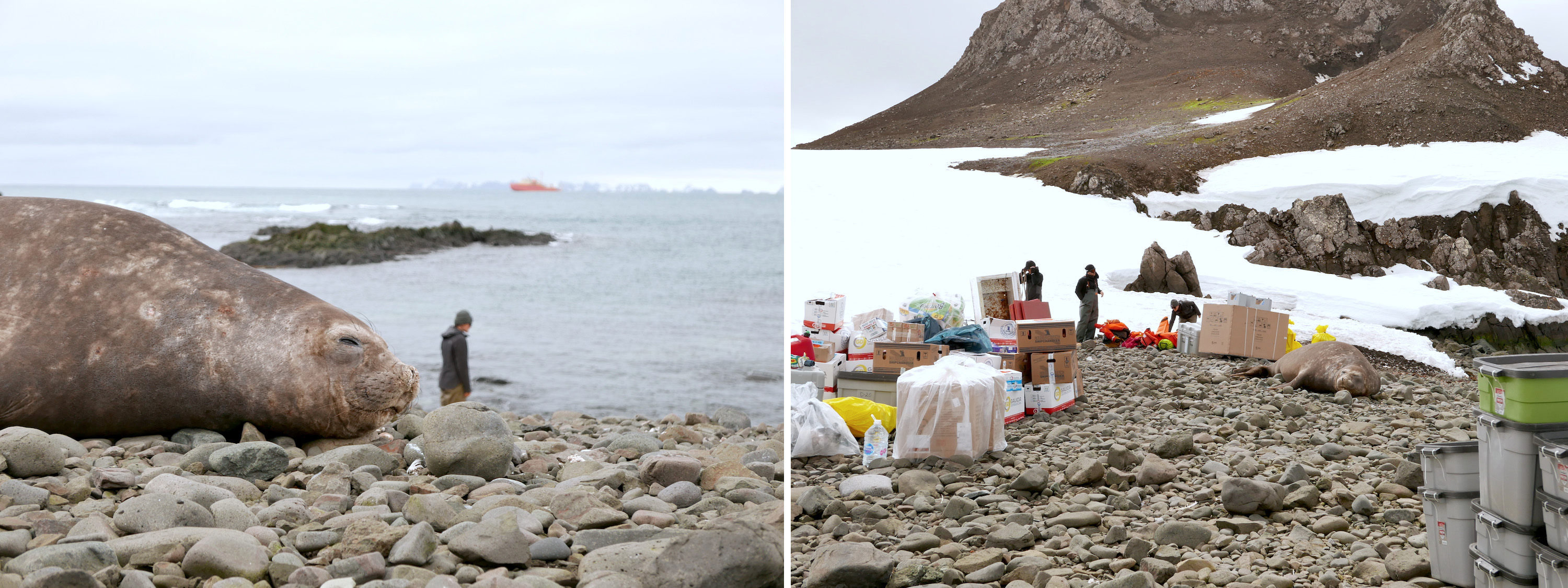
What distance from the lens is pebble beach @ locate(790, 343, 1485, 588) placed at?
2.36 meters

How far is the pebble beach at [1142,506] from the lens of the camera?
2355 millimetres

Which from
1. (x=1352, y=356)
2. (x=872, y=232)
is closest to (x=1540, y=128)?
(x=1352, y=356)

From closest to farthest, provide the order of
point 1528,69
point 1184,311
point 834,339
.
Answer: point 834,339 < point 1184,311 < point 1528,69

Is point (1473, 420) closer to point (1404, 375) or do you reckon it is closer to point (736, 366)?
point (1404, 375)

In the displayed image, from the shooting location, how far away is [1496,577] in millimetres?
2037

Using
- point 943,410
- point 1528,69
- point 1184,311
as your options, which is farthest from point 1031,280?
point 1528,69

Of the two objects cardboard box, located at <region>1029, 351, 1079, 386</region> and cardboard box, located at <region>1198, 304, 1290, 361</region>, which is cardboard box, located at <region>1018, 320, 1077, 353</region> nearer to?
cardboard box, located at <region>1029, 351, 1079, 386</region>

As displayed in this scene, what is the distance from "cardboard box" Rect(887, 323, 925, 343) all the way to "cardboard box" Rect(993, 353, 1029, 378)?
37 cm

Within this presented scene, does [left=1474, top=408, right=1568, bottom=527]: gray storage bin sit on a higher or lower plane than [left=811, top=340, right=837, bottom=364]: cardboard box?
higher

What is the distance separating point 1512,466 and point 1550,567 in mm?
236

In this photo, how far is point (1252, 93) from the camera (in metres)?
9.60

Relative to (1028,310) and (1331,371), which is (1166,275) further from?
(1028,310)

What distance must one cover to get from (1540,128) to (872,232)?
6.15m

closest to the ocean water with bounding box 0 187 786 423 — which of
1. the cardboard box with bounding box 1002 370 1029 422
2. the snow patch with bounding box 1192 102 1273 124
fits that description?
the cardboard box with bounding box 1002 370 1029 422
